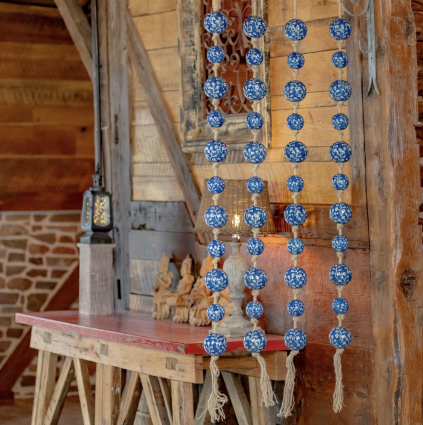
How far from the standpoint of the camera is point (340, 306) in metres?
3.06

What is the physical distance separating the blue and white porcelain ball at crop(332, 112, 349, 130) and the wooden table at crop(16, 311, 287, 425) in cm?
90

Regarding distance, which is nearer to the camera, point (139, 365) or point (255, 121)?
point (255, 121)

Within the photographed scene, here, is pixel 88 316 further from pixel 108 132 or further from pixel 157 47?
pixel 157 47

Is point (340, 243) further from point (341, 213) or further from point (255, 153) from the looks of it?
point (255, 153)

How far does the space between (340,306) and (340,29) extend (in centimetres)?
104

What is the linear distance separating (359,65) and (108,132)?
5.99 feet

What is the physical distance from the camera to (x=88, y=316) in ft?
13.3

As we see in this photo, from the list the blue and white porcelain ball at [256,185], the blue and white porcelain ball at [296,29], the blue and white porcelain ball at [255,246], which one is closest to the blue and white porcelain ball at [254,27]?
the blue and white porcelain ball at [296,29]

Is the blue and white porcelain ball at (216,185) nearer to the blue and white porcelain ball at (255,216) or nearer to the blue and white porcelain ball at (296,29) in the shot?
the blue and white porcelain ball at (255,216)

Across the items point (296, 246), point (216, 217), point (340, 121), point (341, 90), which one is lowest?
point (296, 246)

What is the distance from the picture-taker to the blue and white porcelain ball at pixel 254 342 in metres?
3.01

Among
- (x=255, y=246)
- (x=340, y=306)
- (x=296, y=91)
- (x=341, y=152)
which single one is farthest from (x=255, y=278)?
(x=296, y=91)

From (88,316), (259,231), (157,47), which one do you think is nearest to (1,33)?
(157,47)

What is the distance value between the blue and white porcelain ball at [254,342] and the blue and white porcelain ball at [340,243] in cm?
43
